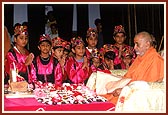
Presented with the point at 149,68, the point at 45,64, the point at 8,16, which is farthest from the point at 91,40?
the point at 8,16

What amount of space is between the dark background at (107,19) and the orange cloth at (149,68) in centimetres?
24

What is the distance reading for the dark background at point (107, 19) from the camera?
459 centimetres

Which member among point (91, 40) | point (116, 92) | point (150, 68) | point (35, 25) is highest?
point (35, 25)

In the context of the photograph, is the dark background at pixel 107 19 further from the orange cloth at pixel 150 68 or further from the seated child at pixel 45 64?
the orange cloth at pixel 150 68

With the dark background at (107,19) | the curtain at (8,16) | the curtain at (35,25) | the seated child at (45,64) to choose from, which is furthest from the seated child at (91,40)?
the curtain at (8,16)

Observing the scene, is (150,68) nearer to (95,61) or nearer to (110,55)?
(110,55)

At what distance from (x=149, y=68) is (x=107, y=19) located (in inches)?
29.0

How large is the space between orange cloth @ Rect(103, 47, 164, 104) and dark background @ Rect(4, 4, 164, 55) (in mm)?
241

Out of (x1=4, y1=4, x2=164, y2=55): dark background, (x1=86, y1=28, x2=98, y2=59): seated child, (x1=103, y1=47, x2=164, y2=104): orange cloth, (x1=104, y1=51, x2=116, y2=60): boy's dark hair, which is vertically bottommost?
(x1=103, y1=47, x2=164, y2=104): orange cloth

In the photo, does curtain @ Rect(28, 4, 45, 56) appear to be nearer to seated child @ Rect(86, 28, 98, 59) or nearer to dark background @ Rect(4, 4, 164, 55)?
dark background @ Rect(4, 4, 164, 55)

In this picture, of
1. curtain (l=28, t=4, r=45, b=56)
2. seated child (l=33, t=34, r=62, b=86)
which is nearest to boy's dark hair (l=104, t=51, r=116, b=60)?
seated child (l=33, t=34, r=62, b=86)

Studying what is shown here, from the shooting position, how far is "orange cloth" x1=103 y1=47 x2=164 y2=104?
439cm

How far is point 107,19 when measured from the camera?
4.66 meters

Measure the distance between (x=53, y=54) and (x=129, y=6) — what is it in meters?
0.99
